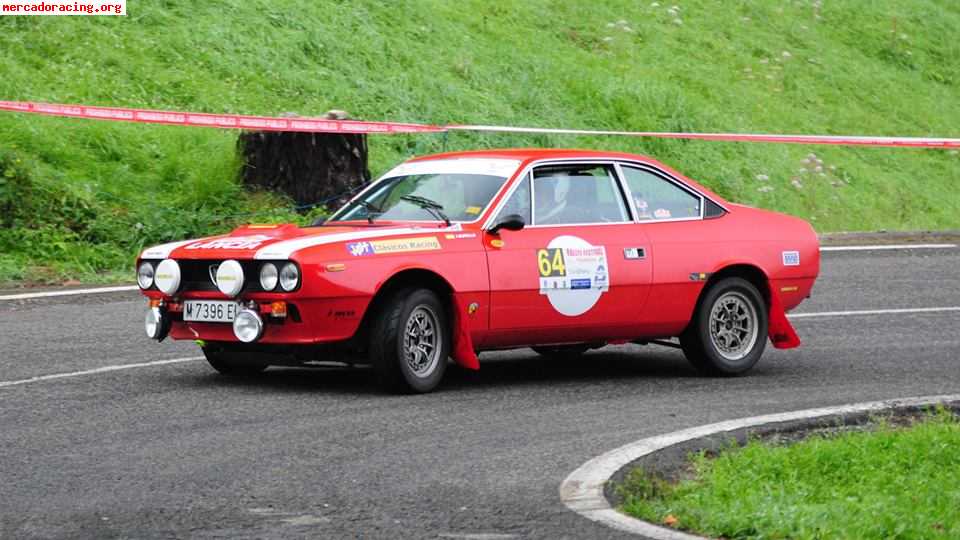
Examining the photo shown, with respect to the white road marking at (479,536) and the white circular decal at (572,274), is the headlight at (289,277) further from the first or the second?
the white road marking at (479,536)

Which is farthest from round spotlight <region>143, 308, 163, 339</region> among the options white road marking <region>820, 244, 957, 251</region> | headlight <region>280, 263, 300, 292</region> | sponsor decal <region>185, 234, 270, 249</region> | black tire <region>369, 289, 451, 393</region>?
white road marking <region>820, 244, 957, 251</region>

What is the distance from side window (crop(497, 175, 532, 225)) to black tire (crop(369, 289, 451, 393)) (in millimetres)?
811

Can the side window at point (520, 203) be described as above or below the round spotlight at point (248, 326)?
above

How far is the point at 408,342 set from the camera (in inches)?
395

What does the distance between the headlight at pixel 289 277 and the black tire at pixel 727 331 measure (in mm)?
2839

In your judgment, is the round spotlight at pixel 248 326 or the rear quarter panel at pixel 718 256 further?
the rear quarter panel at pixel 718 256

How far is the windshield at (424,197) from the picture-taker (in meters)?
10.7

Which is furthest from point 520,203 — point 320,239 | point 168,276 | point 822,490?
point 822,490

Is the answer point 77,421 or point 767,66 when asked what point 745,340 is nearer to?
point 77,421

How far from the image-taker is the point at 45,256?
1565cm

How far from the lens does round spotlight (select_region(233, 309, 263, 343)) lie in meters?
9.85

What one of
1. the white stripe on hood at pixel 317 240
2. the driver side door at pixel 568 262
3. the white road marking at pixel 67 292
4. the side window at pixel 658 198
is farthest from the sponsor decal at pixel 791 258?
the white road marking at pixel 67 292

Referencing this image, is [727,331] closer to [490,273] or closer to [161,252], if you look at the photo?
[490,273]

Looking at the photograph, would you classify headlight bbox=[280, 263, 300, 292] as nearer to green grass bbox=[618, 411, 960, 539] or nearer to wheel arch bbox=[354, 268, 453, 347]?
wheel arch bbox=[354, 268, 453, 347]
